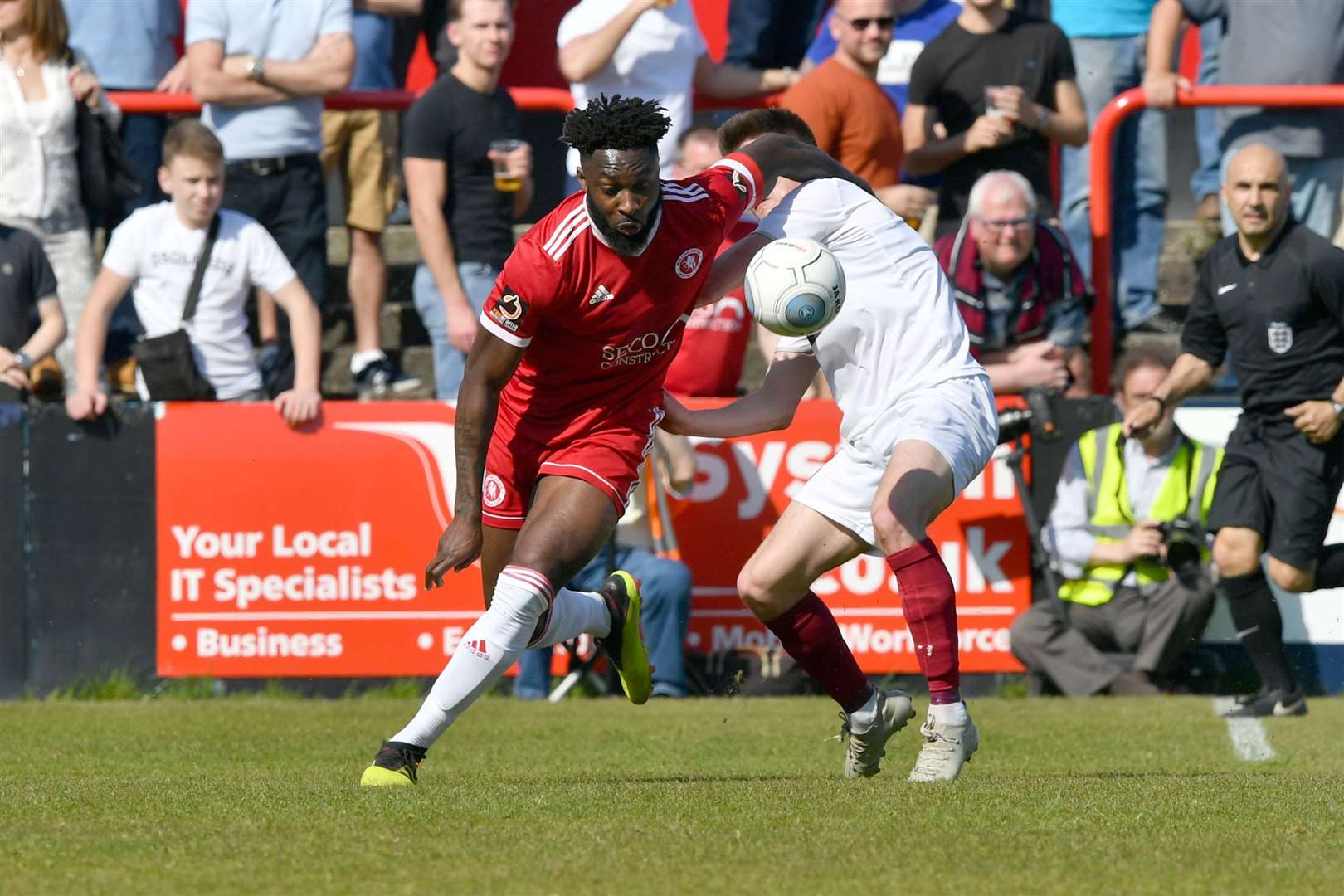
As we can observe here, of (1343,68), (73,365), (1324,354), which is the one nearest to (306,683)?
(73,365)

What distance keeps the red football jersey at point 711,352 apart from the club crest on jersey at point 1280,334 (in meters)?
2.73

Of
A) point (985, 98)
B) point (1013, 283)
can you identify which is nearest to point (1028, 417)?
point (1013, 283)

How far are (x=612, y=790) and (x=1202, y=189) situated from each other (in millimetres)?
6562

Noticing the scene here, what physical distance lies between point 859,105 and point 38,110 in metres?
4.48

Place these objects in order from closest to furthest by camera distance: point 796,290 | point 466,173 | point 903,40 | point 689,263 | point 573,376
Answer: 1. point 796,290
2. point 689,263
3. point 573,376
4. point 466,173
5. point 903,40

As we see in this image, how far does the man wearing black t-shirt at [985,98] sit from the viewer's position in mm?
11078

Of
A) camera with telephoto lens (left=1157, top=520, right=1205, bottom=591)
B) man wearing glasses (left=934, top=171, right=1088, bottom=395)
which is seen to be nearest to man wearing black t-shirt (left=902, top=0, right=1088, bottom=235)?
man wearing glasses (left=934, top=171, right=1088, bottom=395)

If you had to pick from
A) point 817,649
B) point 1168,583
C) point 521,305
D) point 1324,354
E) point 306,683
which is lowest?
point 306,683

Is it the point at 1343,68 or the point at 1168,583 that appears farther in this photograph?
the point at 1343,68

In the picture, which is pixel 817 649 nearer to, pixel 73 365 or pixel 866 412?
pixel 866 412

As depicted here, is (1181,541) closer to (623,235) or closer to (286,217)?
(623,235)

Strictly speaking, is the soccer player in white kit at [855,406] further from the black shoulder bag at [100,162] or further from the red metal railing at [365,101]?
the black shoulder bag at [100,162]

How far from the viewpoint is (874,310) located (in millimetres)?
7273

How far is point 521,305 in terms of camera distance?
21.6 feet
